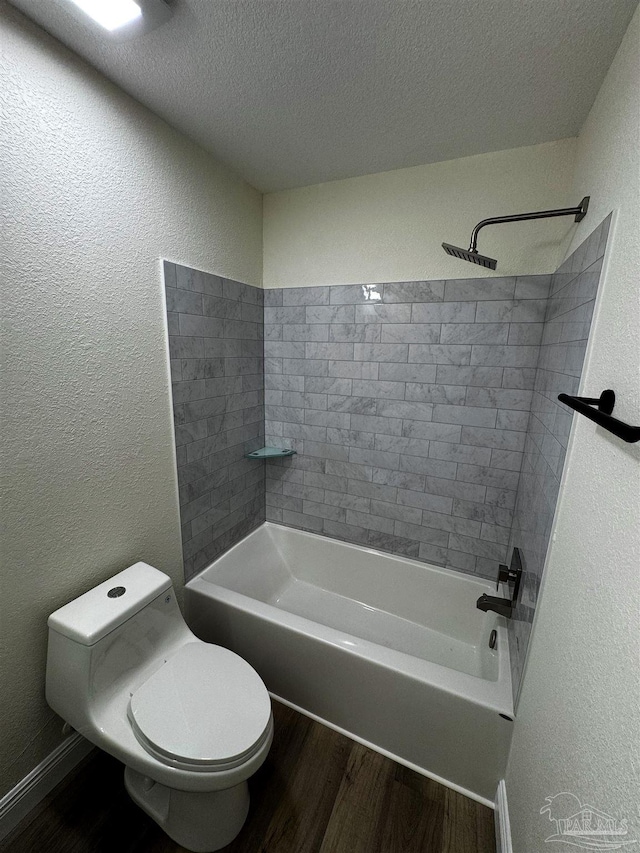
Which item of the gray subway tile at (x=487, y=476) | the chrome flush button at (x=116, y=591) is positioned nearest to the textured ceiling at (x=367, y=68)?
the gray subway tile at (x=487, y=476)

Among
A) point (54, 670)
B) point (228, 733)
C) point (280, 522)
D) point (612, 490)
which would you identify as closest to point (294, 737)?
point (228, 733)

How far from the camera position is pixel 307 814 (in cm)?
119

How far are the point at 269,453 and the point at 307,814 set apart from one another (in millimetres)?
1565

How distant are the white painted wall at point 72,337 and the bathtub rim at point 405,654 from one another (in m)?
0.41

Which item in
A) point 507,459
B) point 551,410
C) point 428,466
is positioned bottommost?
Answer: point 428,466

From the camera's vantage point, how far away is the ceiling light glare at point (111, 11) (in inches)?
34.7

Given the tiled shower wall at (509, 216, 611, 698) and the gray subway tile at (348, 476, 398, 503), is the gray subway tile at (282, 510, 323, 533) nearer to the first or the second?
the gray subway tile at (348, 476, 398, 503)

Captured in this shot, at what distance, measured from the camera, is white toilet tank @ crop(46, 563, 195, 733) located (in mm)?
1103

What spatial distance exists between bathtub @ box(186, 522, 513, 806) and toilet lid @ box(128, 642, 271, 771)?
32cm

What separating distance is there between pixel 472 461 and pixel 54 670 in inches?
74.9

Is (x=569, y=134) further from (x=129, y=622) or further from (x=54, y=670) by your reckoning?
(x=54, y=670)

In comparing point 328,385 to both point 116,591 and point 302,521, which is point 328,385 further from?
point 116,591

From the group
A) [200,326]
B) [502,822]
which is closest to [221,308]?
[200,326]

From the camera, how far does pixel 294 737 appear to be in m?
1.45
